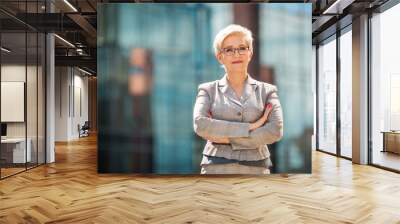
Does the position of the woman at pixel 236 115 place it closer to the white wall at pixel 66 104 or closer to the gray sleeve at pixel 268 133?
the gray sleeve at pixel 268 133

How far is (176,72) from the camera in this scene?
6660 mm

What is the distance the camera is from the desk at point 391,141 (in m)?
7.41

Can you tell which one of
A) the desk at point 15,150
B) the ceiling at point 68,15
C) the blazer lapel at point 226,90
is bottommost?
the desk at point 15,150

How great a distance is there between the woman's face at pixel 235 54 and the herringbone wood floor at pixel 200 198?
1951mm

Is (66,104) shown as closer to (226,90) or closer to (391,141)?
(226,90)

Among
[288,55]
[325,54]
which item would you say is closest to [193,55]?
[288,55]

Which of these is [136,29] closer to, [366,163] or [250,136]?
[250,136]

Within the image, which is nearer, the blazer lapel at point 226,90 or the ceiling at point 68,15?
the blazer lapel at point 226,90

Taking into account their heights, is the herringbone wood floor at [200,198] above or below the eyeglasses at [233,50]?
below

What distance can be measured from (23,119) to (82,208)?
12.1 ft

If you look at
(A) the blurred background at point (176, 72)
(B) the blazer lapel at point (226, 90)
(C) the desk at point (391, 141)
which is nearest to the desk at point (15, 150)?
(A) the blurred background at point (176, 72)

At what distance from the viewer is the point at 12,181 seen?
634cm

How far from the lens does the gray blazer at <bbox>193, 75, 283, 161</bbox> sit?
6.41 metres

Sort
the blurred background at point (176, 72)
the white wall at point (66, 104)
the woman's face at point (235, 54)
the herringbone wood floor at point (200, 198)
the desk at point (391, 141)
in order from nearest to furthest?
1. the herringbone wood floor at point (200, 198)
2. the woman's face at point (235, 54)
3. the blurred background at point (176, 72)
4. the desk at point (391, 141)
5. the white wall at point (66, 104)
